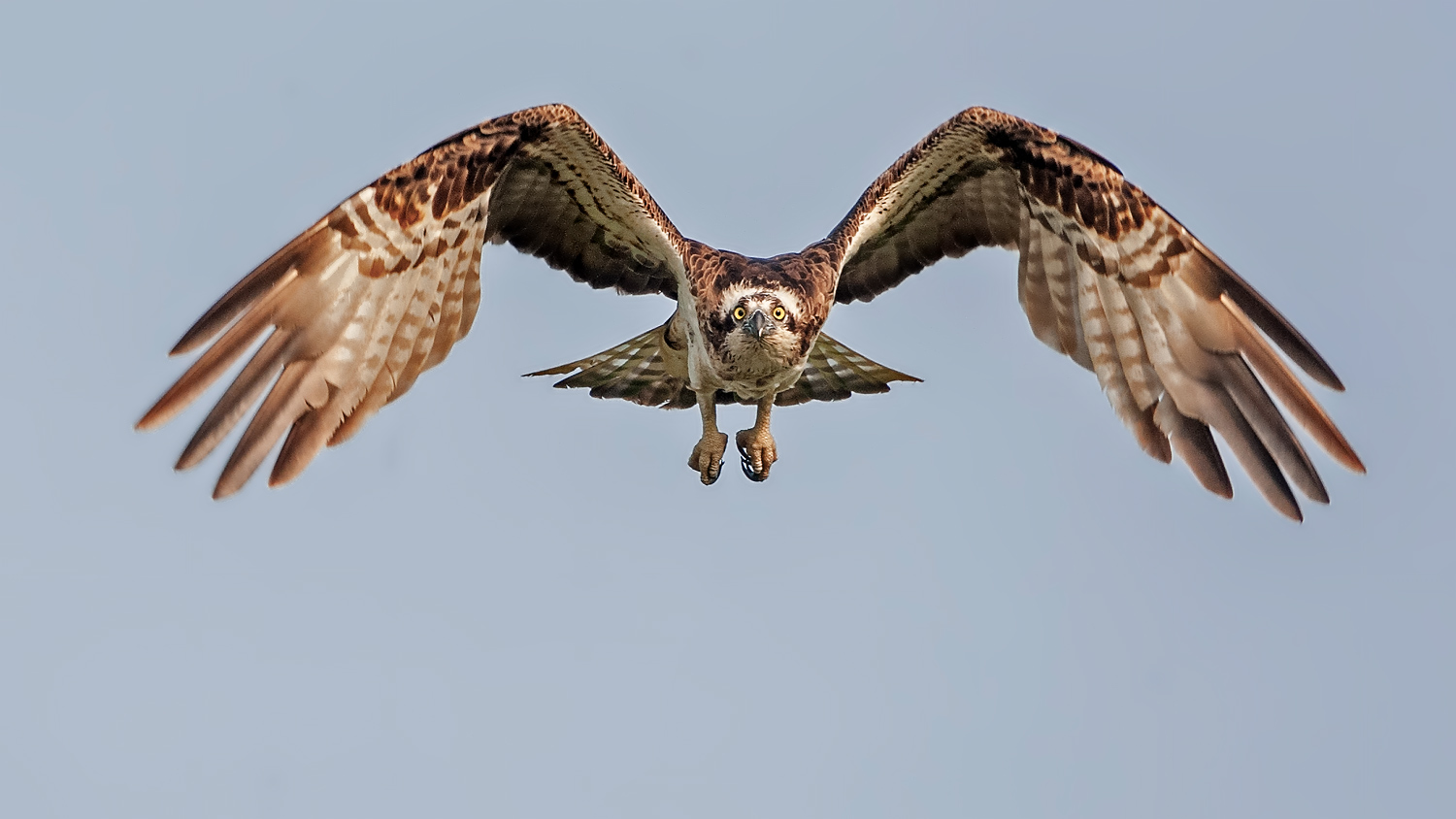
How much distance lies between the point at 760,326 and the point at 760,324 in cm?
1

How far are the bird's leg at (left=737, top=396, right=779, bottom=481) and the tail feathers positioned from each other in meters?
0.22

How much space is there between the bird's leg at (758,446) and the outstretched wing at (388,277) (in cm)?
159

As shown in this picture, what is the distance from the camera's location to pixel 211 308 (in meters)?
7.38

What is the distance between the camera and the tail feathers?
10867 mm

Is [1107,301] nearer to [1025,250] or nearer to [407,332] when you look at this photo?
[1025,250]

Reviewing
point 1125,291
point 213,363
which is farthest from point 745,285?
point 213,363

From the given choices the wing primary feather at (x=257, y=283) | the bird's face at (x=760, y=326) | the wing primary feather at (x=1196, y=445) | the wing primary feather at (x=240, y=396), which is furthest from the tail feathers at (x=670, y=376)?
the wing primary feather at (x=240, y=396)

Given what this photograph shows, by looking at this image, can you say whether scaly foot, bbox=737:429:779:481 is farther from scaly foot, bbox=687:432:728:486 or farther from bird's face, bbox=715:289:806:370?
bird's face, bbox=715:289:806:370

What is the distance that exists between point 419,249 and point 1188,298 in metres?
4.76

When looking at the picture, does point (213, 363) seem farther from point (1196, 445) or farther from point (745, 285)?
point (1196, 445)

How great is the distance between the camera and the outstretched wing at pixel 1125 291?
27.5ft

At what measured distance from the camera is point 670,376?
Result: 1102 centimetres

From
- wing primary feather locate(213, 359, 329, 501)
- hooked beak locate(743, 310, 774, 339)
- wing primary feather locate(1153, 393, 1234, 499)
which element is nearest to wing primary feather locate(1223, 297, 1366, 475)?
wing primary feather locate(1153, 393, 1234, 499)

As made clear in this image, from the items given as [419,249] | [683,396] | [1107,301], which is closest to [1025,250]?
[1107,301]
